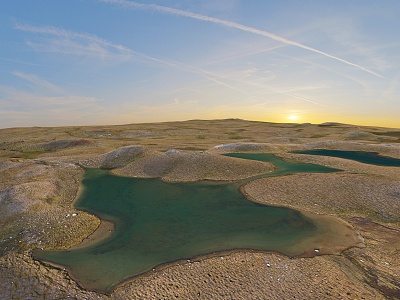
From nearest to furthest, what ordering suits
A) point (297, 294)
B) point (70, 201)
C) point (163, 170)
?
1. point (297, 294)
2. point (70, 201)
3. point (163, 170)

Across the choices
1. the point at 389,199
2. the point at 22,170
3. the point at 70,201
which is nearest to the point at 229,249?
the point at 389,199

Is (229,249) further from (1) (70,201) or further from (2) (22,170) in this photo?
(2) (22,170)

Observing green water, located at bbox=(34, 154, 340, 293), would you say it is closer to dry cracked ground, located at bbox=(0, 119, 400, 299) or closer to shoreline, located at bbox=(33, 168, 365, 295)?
shoreline, located at bbox=(33, 168, 365, 295)

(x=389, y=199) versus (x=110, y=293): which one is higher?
(x=389, y=199)

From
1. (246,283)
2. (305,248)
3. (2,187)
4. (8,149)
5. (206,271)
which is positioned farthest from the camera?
(8,149)

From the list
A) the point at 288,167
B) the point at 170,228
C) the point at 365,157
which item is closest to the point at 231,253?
the point at 170,228

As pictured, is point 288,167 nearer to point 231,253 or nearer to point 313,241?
point 313,241

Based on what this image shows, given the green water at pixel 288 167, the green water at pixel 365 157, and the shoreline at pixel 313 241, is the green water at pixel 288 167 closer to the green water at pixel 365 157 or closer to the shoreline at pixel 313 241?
the green water at pixel 365 157
